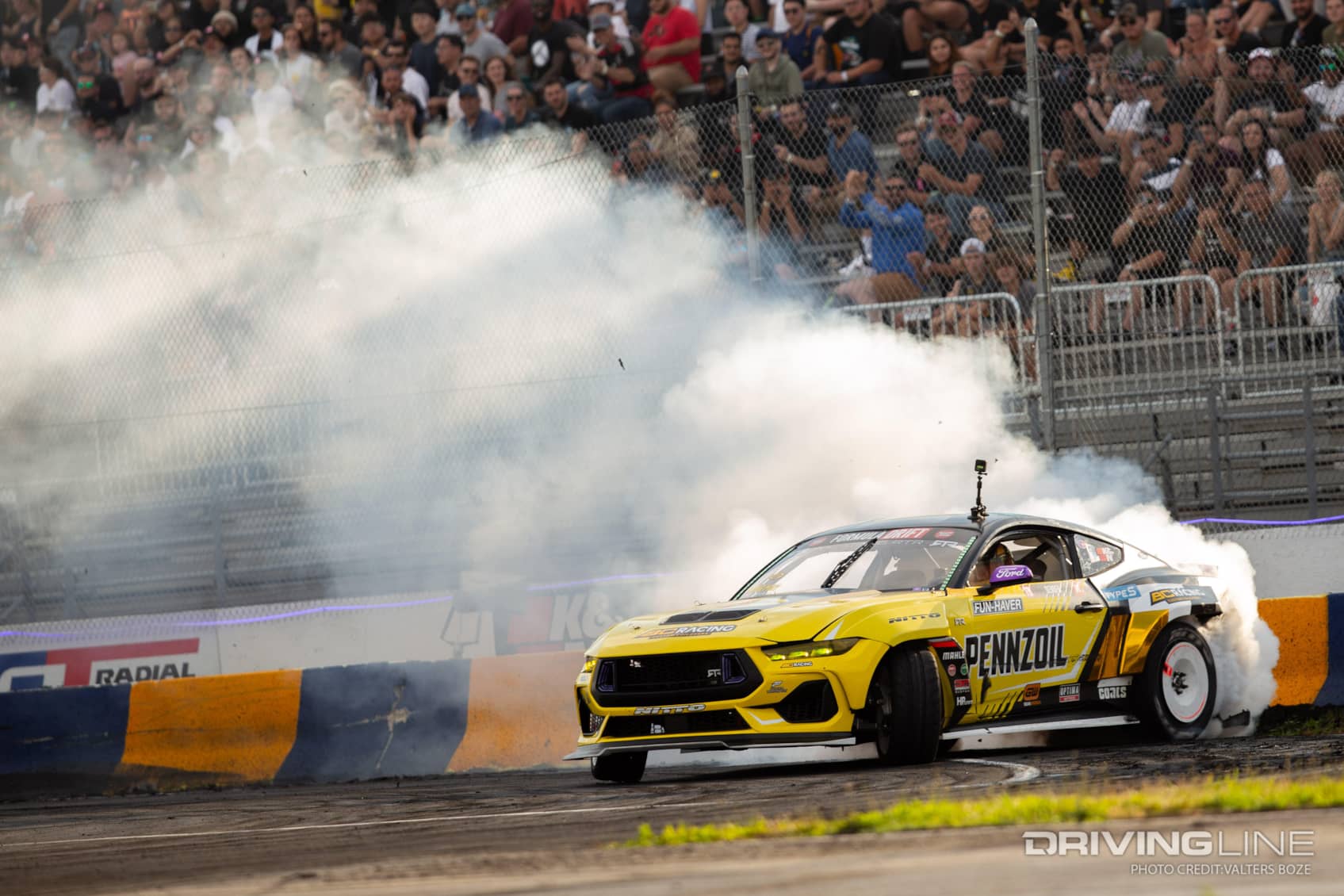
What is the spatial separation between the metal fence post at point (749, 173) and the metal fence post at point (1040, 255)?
1.79m

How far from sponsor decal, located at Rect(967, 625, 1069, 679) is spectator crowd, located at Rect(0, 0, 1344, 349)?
3540 mm

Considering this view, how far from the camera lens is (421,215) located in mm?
12492

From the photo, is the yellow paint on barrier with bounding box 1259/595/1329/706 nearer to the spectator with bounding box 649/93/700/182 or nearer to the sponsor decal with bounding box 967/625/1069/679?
the sponsor decal with bounding box 967/625/1069/679

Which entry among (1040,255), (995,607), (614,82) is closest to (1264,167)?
(1040,255)

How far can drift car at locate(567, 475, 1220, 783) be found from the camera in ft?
25.9

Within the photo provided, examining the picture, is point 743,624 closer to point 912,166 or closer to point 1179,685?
Result: point 1179,685

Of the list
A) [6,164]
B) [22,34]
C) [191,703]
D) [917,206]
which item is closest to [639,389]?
[917,206]

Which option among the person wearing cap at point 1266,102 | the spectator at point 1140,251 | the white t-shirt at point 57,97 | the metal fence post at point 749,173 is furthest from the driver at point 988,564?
the white t-shirt at point 57,97

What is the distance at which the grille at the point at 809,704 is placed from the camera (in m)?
7.86

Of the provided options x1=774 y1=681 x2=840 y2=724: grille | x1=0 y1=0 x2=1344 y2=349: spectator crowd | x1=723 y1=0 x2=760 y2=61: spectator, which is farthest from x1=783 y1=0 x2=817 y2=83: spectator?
x1=774 y1=681 x2=840 y2=724: grille

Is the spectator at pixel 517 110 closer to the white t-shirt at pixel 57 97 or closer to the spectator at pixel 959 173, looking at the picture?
the spectator at pixel 959 173

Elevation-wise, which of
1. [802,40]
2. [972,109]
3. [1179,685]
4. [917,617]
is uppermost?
[802,40]

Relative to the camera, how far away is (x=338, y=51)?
1758 cm

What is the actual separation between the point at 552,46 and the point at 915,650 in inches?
400
